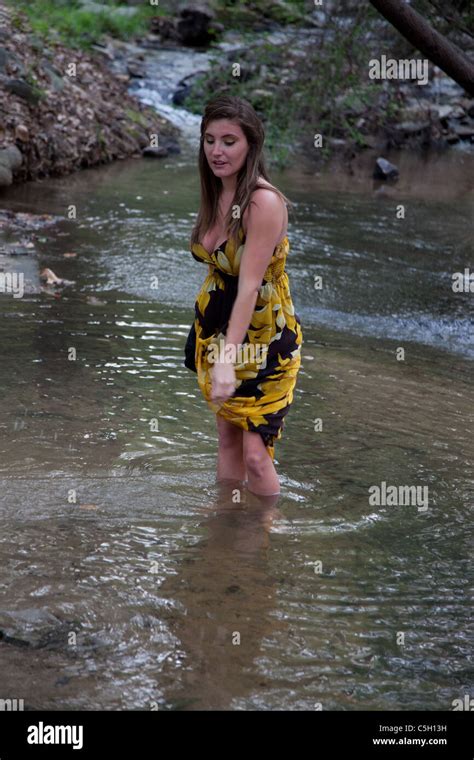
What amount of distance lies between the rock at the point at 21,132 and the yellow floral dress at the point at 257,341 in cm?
925

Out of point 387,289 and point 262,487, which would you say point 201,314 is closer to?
point 262,487

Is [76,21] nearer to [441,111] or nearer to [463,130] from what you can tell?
[441,111]

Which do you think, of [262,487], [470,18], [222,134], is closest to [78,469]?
[262,487]

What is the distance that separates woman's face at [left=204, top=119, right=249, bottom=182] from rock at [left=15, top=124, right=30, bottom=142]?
30.9ft

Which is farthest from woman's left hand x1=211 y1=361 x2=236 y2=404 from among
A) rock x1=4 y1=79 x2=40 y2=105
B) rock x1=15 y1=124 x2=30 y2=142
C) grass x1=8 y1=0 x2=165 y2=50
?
grass x1=8 y1=0 x2=165 y2=50

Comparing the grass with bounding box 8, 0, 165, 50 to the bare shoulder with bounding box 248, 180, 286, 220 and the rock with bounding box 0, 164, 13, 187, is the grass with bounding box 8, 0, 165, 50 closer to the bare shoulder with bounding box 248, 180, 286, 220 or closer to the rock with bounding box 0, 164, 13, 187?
the rock with bounding box 0, 164, 13, 187

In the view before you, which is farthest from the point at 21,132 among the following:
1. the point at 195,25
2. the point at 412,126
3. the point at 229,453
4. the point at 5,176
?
the point at 195,25

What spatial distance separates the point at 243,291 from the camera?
389 centimetres

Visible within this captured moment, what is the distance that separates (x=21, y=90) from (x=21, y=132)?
100cm

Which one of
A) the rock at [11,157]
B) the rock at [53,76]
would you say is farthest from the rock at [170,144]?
the rock at [11,157]

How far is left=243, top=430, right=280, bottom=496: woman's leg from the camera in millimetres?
4352

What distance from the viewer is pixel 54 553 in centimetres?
398

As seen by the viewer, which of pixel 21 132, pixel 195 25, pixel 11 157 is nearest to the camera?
pixel 11 157

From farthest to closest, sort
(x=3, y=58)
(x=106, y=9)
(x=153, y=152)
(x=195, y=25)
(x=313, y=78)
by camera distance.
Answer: (x=195, y=25) → (x=106, y=9) → (x=153, y=152) → (x=3, y=58) → (x=313, y=78)
